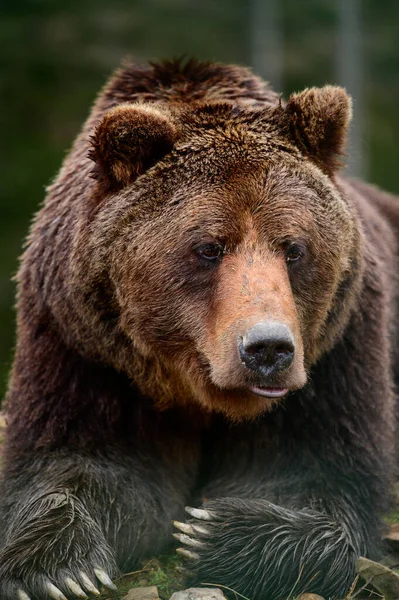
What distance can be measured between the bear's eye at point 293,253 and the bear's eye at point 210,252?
335mm

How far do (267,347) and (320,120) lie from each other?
1.41 metres

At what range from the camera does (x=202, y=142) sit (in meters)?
4.98

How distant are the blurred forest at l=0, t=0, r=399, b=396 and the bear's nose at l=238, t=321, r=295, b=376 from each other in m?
14.7

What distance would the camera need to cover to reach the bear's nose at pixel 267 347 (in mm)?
4258

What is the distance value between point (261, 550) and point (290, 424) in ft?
2.76

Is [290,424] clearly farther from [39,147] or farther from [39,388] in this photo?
[39,147]

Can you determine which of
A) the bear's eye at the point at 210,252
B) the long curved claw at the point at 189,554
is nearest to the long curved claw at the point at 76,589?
the long curved claw at the point at 189,554

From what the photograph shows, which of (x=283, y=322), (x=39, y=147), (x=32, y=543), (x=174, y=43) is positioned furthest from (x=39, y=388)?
(x=174, y=43)

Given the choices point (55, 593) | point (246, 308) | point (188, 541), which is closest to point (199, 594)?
point (188, 541)

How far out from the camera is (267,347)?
429 cm

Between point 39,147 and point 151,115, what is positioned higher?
point 39,147

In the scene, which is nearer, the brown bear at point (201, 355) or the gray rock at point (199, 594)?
the gray rock at point (199, 594)

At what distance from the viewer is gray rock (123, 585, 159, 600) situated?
15.0 ft

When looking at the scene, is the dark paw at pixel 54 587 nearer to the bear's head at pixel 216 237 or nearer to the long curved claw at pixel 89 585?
the long curved claw at pixel 89 585
